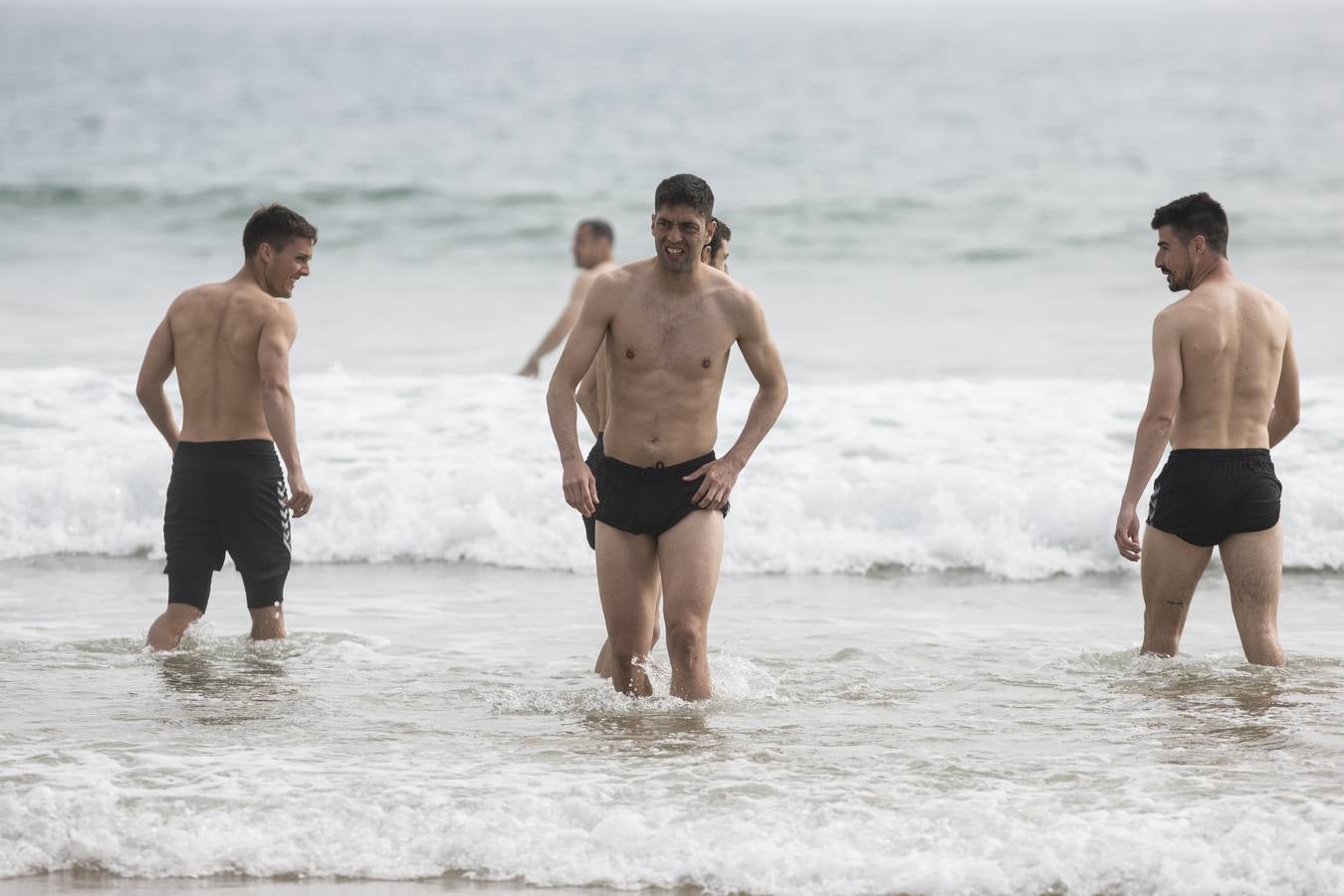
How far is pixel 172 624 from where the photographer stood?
21.0ft

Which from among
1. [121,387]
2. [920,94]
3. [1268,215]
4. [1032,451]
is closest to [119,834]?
[1032,451]

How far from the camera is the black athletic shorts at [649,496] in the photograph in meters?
5.23

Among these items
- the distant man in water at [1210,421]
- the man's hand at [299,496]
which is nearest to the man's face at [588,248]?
the man's hand at [299,496]

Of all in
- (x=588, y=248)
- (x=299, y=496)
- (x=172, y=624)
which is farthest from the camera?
(x=588, y=248)

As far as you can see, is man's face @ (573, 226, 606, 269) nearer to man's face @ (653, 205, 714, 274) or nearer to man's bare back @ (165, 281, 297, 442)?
man's bare back @ (165, 281, 297, 442)

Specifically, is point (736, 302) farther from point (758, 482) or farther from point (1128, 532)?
point (758, 482)

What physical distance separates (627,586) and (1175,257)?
2301mm

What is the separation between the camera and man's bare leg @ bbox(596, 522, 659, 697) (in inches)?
208

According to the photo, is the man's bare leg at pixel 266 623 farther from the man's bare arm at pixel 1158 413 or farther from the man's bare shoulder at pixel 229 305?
the man's bare arm at pixel 1158 413

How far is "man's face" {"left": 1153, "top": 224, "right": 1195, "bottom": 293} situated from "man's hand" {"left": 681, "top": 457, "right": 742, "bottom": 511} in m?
1.76

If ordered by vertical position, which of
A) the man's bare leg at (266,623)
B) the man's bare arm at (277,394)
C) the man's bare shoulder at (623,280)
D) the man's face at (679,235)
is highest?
the man's face at (679,235)

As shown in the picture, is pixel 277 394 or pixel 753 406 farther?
pixel 277 394

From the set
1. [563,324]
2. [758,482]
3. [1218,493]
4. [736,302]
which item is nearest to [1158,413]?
[1218,493]

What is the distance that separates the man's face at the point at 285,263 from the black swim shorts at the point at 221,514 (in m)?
0.63
